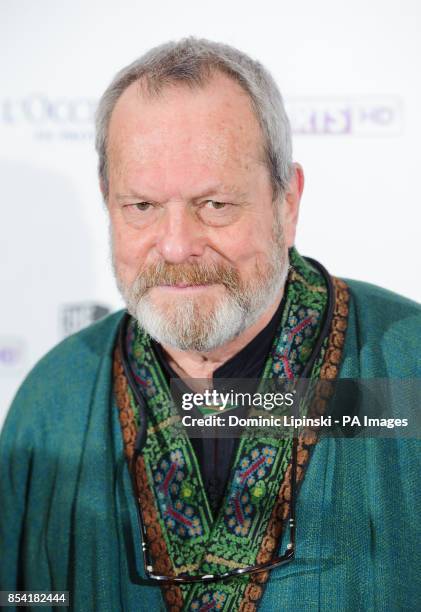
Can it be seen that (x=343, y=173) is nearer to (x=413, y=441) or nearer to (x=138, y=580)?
A: (x=413, y=441)

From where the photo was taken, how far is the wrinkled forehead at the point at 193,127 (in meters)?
0.85

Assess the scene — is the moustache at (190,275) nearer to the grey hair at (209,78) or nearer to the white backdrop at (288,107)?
the grey hair at (209,78)

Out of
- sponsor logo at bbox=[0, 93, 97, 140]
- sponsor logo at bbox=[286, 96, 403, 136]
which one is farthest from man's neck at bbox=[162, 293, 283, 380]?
sponsor logo at bbox=[0, 93, 97, 140]

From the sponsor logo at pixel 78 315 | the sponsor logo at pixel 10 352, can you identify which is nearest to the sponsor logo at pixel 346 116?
the sponsor logo at pixel 78 315

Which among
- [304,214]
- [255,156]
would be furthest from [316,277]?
[255,156]

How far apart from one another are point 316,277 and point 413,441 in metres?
0.30

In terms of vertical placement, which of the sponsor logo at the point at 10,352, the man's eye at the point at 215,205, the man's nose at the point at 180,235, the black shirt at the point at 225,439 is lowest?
the black shirt at the point at 225,439

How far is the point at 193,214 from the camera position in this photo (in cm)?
88

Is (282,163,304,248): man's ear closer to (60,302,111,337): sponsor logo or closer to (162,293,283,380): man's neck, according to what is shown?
(162,293,283,380): man's neck

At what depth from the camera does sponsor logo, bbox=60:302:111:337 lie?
1299 millimetres

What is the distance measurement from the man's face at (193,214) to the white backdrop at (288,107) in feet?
0.75

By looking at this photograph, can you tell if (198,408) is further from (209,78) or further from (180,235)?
(209,78)

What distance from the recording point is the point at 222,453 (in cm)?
100

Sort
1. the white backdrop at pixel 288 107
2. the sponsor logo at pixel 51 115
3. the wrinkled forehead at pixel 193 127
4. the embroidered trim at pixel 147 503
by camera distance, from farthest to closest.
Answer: the sponsor logo at pixel 51 115, the white backdrop at pixel 288 107, the embroidered trim at pixel 147 503, the wrinkled forehead at pixel 193 127
